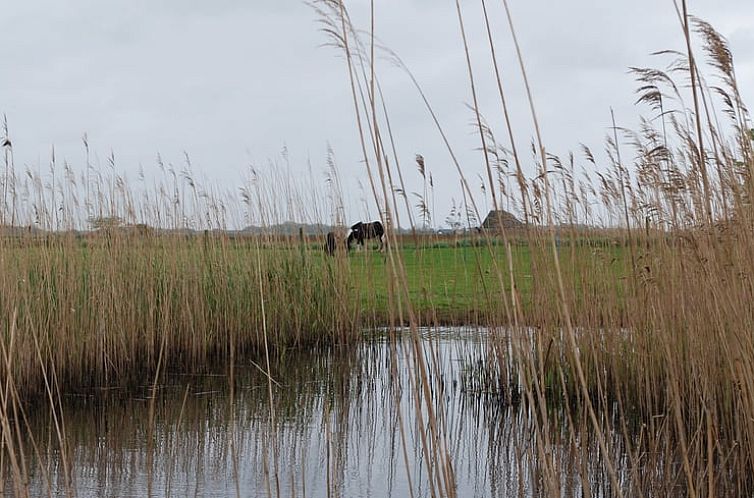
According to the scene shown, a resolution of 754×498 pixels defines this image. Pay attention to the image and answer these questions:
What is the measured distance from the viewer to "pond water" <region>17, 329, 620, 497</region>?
289 centimetres

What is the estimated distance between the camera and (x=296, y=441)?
3572mm

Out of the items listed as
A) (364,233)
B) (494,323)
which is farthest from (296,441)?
(364,233)

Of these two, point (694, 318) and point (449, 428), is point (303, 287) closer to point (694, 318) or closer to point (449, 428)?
point (449, 428)

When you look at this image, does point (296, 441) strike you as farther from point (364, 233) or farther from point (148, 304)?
point (364, 233)

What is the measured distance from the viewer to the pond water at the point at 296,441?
289 centimetres

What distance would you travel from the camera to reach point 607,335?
3.71 m

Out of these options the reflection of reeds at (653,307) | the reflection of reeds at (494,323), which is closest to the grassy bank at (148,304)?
the reflection of reeds at (494,323)

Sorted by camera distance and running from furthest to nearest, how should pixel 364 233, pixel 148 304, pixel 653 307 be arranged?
pixel 364 233
pixel 148 304
pixel 653 307

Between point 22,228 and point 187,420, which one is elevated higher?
point 22,228

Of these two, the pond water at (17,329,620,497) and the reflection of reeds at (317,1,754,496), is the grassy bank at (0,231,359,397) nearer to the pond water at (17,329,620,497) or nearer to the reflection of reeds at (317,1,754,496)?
the pond water at (17,329,620,497)

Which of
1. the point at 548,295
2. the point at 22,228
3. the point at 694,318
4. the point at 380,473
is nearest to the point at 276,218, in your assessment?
the point at 22,228

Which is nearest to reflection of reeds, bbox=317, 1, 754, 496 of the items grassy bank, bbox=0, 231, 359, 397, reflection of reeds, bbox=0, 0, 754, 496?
reflection of reeds, bbox=0, 0, 754, 496

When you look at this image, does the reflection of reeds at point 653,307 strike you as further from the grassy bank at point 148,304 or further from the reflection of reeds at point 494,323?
the grassy bank at point 148,304

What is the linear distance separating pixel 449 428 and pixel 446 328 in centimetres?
332
